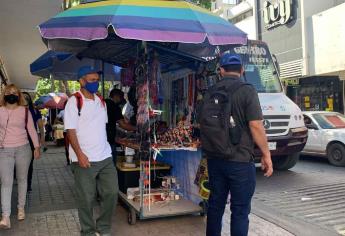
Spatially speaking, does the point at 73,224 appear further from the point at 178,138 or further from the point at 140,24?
the point at 140,24

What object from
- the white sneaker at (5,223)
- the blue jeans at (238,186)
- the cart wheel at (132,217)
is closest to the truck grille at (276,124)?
the cart wheel at (132,217)

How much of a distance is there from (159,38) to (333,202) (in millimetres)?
4248

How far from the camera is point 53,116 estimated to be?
842 inches

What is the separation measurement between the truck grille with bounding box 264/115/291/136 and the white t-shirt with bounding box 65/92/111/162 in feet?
15.8

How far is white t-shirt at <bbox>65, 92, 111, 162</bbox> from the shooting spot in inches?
164

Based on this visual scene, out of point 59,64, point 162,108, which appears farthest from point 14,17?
point 162,108

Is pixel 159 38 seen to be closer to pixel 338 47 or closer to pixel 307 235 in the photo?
pixel 307 235

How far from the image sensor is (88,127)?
4215mm

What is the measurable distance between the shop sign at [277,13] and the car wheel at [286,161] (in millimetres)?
14399

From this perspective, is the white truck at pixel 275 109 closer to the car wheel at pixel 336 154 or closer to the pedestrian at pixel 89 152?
the car wheel at pixel 336 154

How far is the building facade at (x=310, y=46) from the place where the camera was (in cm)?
1914

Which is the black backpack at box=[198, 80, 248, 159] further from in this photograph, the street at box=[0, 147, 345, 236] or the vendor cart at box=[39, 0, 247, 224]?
the street at box=[0, 147, 345, 236]

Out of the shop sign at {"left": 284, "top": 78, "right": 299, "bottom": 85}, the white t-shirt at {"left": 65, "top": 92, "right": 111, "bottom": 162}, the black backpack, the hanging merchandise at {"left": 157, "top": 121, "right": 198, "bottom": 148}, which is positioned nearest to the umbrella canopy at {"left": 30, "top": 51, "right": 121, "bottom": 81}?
the hanging merchandise at {"left": 157, "top": 121, "right": 198, "bottom": 148}

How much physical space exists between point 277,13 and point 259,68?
15044 millimetres
